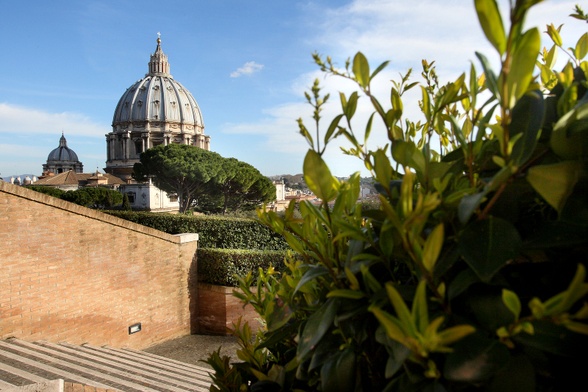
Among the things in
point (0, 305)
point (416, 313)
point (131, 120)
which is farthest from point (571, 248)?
point (131, 120)

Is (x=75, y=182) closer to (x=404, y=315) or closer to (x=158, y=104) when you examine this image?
(x=158, y=104)

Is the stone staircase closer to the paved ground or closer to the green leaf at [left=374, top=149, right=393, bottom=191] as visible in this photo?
the paved ground

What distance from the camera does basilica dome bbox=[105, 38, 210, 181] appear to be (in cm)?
6153

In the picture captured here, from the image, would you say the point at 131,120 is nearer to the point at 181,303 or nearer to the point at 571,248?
the point at 181,303

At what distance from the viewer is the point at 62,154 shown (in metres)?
74.8

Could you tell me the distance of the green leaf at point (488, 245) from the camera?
517 mm

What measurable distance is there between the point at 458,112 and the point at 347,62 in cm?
52

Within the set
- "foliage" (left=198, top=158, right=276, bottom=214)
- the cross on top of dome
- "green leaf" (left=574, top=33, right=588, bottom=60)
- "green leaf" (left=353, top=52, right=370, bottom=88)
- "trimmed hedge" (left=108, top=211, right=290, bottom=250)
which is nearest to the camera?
"green leaf" (left=353, top=52, right=370, bottom=88)

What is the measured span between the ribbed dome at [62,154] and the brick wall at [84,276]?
257ft

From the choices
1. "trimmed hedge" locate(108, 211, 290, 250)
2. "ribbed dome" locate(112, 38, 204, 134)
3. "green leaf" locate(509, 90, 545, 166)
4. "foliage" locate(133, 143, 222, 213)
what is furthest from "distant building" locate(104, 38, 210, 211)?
"green leaf" locate(509, 90, 545, 166)

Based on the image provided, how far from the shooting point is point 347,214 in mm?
854

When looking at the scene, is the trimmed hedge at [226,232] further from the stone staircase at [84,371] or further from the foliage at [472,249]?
the foliage at [472,249]

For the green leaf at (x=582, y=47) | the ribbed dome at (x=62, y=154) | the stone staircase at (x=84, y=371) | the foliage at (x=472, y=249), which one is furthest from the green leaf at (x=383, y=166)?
the ribbed dome at (x=62, y=154)

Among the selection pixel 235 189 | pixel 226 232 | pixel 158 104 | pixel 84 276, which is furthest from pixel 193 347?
pixel 158 104
